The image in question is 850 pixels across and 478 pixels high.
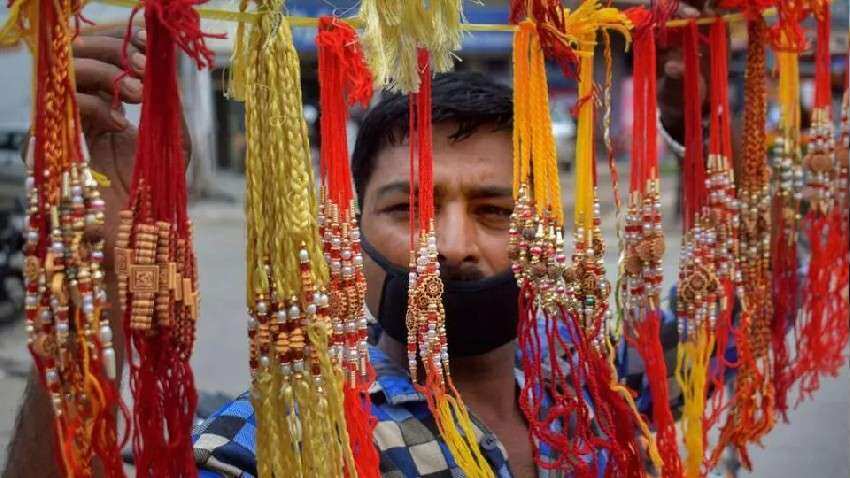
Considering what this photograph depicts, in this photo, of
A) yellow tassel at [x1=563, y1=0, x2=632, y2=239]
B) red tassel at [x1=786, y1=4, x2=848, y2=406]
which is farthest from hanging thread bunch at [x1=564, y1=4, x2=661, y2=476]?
red tassel at [x1=786, y1=4, x2=848, y2=406]

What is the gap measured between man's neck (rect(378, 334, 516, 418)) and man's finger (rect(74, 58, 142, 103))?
0.65m

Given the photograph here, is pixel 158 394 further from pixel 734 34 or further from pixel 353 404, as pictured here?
pixel 734 34

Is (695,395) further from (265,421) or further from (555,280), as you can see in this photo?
(265,421)

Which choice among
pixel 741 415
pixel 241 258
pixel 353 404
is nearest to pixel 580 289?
pixel 353 404

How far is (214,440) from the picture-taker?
1.26 metres

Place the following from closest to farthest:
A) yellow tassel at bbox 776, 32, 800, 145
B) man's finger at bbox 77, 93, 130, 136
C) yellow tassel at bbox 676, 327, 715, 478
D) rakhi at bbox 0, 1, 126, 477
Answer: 1. rakhi at bbox 0, 1, 126, 477
2. man's finger at bbox 77, 93, 130, 136
3. yellow tassel at bbox 676, 327, 715, 478
4. yellow tassel at bbox 776, 32, 800, 145

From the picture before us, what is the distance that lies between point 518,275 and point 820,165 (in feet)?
2.38

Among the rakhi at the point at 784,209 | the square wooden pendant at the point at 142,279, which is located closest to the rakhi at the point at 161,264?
the square wooden pendant at the point at 142,279

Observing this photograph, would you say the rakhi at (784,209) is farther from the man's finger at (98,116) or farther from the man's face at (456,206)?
the man's finger at (98,116)

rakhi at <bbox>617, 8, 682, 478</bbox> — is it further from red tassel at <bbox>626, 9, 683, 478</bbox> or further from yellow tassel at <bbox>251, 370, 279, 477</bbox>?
yellow tassel at <bbox>251, 370, 279, 477</bbox>

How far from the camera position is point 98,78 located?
3.25 feet

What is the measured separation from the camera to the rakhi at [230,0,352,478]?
933mm

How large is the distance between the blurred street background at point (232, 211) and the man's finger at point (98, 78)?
0.09 meters

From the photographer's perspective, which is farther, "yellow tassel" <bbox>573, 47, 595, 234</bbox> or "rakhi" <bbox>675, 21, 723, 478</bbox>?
"rakhi" <bbox>675, 21, 723, 478</bbox>
